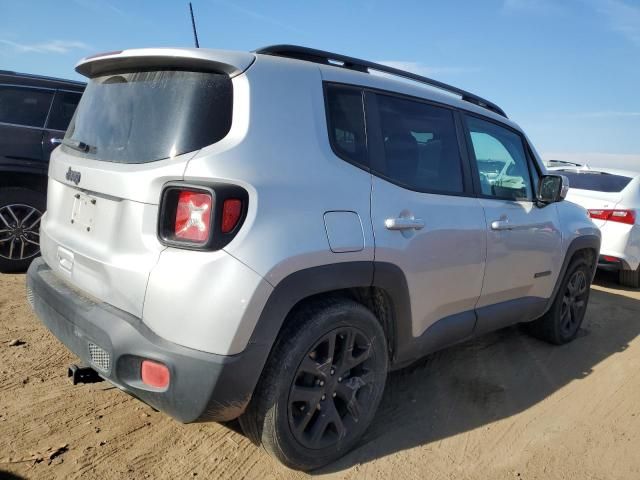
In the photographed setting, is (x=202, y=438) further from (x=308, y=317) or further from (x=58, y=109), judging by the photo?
(x=58, y=109)

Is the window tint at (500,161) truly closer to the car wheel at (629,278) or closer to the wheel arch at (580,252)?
the wheel arch at (580,252)

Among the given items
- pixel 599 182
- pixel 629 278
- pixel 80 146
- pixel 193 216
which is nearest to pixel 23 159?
pixel 80 146

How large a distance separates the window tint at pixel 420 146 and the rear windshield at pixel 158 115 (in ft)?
3.02

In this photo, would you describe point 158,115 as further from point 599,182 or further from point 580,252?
point 599,182

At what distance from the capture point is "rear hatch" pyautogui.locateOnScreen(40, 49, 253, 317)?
2.05 m

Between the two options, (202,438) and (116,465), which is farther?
(202,438)

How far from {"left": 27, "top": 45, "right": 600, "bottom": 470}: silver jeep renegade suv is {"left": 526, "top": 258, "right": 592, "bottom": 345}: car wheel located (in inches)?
61.0

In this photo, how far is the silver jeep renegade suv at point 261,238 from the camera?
1967 mm

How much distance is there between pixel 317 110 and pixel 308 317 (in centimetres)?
94

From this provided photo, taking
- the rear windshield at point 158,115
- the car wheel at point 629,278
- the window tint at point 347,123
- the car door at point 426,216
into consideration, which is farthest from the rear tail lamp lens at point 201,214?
the car wheel at point 629,278

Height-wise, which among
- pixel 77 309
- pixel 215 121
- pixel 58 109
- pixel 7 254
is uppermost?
pixel 215 121

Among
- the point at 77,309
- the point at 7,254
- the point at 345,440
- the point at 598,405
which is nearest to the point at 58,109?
the point at 7,254

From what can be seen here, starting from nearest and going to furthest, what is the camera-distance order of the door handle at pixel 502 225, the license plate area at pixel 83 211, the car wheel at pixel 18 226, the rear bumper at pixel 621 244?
the license plate area at pixel 83 211
the door handle at pixel 502 225
the car wheel at pixel 18 226
the rear bumper at pixel 621 244

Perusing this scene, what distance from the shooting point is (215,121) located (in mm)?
2076
